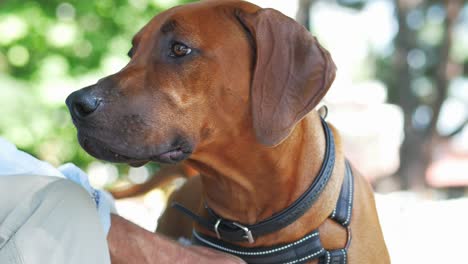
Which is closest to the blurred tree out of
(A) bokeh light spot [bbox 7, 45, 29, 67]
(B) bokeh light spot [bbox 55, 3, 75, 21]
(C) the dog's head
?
(B) bokeh light spot [bbox 55, 3, 75, 21]

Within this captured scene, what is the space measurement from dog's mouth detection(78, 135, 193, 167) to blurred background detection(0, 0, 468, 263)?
165cm

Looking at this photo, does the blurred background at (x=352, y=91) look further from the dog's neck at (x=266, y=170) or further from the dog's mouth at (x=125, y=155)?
the dog's mouth at (x=125, y=155)

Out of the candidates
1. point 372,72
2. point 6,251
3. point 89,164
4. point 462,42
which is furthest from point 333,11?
point 6,251

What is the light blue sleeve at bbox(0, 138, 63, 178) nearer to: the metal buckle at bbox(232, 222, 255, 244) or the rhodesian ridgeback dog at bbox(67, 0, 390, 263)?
the rhodesian ridgeback dog at bbox(67, 0, 390, 263)

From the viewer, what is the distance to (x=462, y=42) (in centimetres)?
1368

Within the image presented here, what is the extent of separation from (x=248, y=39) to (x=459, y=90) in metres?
11.9

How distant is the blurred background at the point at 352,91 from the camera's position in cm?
458

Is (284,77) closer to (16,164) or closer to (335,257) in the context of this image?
(335,257)

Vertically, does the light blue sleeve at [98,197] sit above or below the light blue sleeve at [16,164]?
below

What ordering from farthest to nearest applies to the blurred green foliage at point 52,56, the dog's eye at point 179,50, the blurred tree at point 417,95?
the blurred tree at point 417,95 < the blurred green foliage at point 52,56 < the dog's eye at point 179,50

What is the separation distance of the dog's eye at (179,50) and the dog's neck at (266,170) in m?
0.34

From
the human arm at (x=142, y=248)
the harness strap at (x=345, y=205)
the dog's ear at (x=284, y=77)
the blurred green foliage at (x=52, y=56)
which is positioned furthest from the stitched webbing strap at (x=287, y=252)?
the blurred green foliage at (x=52, y=56)

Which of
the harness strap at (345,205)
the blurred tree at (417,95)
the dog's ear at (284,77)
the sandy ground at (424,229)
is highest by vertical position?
the dog's ear at (284,77)

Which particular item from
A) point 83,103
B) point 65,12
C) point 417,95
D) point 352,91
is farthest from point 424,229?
point 352,91
